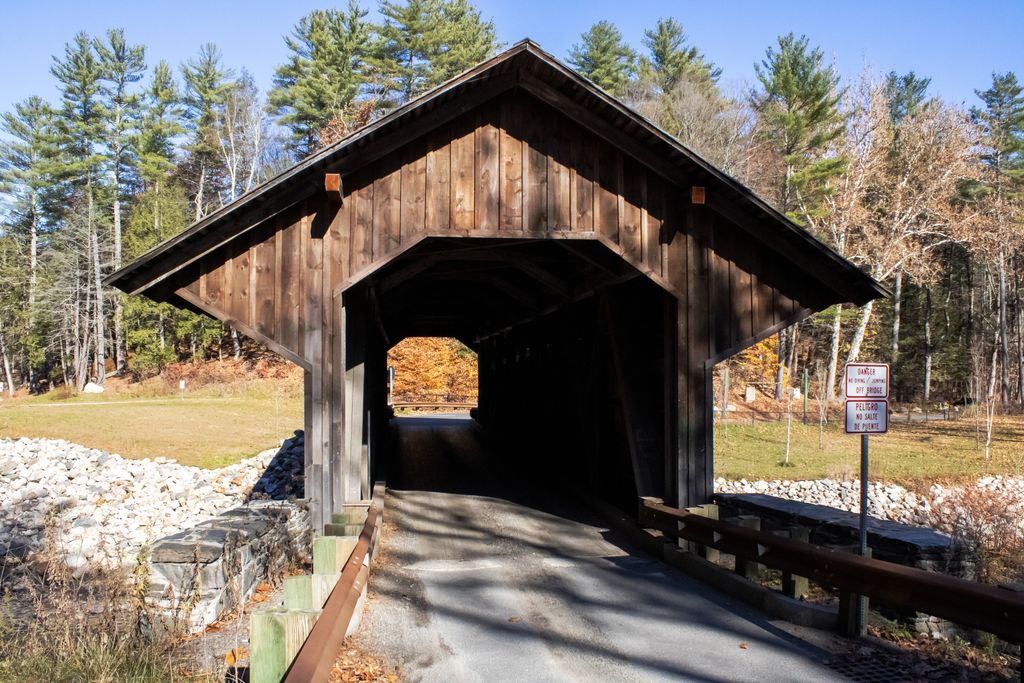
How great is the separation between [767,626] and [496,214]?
491cm

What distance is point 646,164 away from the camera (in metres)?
8.98


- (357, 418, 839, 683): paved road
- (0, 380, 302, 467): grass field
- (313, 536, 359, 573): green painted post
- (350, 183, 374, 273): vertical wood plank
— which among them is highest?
(350, 183, 374, 273): vertical wood plank

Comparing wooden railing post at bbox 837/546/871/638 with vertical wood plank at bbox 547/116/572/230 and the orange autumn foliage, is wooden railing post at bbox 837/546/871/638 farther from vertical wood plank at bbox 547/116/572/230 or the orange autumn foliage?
the orange autumn foliage

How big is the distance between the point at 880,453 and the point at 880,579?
65.8 ft

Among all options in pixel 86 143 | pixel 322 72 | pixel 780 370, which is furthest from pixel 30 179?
pixel 780 370

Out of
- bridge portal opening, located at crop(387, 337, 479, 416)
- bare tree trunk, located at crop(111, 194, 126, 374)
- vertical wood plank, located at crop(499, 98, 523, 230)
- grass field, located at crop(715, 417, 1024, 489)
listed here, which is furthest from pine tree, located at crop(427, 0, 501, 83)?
vertical wood plank, located at crop(499, 98, 523, 230)

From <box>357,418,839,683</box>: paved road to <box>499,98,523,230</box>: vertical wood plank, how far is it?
12.1 feet

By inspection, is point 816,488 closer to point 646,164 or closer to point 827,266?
point 827,266

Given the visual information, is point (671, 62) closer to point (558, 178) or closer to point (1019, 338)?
point (1019, 338)

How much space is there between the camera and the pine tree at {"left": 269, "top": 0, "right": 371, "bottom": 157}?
4459 cm

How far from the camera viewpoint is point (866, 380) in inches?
245

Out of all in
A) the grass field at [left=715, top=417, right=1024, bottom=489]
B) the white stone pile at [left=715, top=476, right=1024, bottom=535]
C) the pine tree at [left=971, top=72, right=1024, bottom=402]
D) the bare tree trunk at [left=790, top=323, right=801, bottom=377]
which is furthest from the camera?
the bare tree trunk at [left=790, top=323, right=801, bottom=377]

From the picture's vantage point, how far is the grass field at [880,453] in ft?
67.4

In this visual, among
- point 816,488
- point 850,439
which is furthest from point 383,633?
point 850,439
